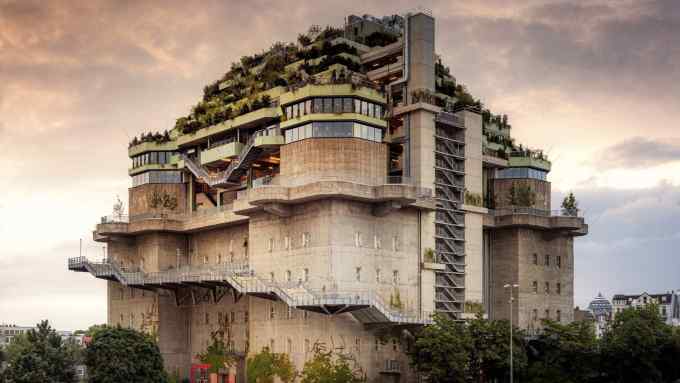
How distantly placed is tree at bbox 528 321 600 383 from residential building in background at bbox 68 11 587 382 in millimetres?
10928

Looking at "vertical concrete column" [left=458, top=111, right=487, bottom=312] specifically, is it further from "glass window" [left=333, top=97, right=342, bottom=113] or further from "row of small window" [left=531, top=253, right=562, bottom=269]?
"glass window" [left=333, top=97, right=342, bottom=113]

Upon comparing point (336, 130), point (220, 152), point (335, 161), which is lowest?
point (335, 161)

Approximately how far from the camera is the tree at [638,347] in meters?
97.8

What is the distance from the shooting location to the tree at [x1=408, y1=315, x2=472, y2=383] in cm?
9194

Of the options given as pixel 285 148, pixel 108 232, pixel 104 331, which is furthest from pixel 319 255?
pixel 108 232

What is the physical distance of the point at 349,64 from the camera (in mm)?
109750

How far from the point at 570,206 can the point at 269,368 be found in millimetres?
46207

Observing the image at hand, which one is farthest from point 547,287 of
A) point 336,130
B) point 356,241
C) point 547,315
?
point 336,130

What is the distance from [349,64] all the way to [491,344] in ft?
118

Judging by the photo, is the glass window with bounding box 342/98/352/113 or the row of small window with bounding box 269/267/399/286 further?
the glass window with bounding box 342/98/352/113

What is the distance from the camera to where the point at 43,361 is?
3602 inches

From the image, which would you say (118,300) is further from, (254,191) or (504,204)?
(504,204)

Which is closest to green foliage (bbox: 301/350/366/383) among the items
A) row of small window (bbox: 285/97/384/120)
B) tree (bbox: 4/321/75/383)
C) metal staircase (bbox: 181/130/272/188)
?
tree (bbox: 4/321/75/383)

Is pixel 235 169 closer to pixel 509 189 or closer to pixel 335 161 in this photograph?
pixel 335 161
